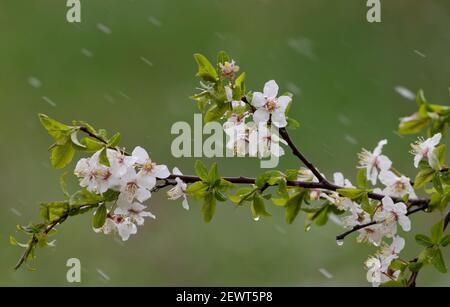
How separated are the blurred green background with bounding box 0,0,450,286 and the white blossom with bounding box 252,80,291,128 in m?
2.52

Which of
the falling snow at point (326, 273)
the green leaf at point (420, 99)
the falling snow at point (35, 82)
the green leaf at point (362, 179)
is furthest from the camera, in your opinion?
the falling snow at point (35, 82)

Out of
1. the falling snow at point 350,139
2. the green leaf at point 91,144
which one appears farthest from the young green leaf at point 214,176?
the falling snow at point 350,139

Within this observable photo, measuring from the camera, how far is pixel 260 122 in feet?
2.56

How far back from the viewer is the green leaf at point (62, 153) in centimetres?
77

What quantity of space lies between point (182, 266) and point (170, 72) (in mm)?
1579

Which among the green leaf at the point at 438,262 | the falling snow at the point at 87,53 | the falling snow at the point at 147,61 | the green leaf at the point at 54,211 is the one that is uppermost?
the falling snow at the point at 87,53

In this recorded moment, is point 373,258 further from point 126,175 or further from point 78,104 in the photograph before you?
point 78,104

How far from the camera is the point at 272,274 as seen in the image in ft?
11.8

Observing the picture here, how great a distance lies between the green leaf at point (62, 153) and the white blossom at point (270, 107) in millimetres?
196

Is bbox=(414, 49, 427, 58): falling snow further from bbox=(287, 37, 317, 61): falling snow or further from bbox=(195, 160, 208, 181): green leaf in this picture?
bbox=(195, 160, 208, 181): green leaf

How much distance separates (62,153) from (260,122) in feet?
0.69

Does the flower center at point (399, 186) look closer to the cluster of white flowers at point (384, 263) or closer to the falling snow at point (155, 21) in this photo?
the cluster of white flowers at point (384, 263)

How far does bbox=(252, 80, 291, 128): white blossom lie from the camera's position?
78cm

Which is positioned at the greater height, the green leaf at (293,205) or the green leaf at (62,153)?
the green leaf at (62,153)
